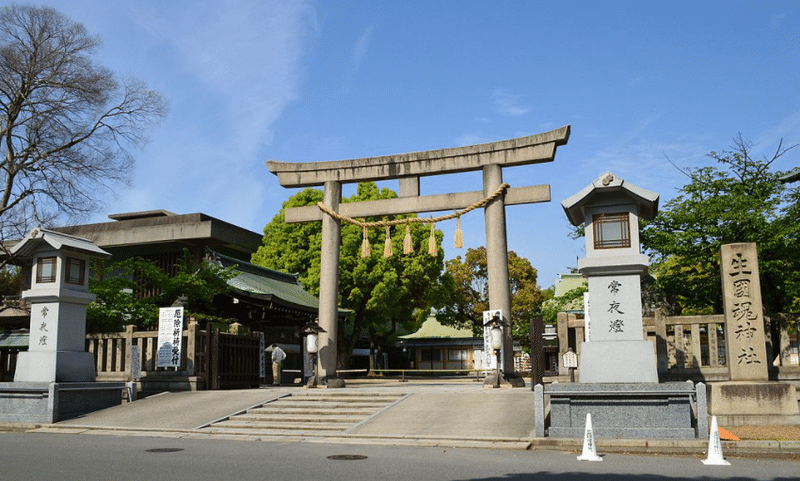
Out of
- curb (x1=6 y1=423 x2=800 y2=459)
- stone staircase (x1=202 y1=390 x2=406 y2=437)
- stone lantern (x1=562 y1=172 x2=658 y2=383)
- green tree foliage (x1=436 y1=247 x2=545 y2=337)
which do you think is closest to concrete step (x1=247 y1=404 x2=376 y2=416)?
stone staircase (x1=202 y1=390 x2=406 y2=437)

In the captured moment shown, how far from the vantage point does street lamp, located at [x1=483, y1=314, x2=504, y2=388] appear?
1761cm

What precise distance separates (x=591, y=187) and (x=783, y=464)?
16.7ft

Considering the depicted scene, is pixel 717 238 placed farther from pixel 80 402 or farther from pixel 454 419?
pixel 80 402

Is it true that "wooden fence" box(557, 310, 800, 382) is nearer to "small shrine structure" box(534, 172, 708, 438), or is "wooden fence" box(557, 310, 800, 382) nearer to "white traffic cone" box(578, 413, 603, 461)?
"small shrine structure" box(534, 172, 708, 438)

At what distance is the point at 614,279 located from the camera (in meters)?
11.6

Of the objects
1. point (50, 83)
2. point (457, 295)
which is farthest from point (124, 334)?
point (457, 295)

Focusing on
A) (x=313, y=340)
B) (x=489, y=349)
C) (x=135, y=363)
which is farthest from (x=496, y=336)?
(x=135, y=363)

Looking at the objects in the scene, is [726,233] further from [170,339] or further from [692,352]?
[170,339]

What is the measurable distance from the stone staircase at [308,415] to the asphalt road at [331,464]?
1624 millimetres

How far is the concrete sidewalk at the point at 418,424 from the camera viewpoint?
10.2 m

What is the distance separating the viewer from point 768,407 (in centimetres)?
1227

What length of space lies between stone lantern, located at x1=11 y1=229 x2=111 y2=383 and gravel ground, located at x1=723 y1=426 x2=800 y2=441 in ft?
43.3

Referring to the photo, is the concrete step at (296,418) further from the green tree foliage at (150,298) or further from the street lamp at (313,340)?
the green tree foliage at (150,298)

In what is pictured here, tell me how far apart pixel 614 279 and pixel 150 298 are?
15.5m
